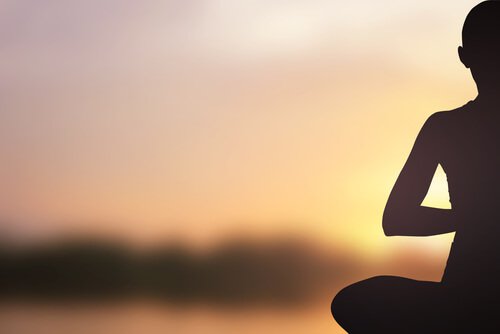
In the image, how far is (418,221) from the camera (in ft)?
9.51

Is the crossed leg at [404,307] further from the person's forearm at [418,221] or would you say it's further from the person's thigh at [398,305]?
the person's forearm at [418,221]

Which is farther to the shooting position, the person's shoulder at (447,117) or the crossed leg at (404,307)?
the person's shoulder at (447,117)

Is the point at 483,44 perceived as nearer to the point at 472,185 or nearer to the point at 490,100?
the point at 490,100

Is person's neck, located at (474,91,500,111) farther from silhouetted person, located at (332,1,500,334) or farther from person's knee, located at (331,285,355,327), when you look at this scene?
person's knee, located at (331,285,355,327)

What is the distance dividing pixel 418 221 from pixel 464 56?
2.12 feet

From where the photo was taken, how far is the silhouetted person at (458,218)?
282cm

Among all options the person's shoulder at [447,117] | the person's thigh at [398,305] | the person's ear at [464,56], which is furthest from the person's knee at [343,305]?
the person's ear at [464,56]

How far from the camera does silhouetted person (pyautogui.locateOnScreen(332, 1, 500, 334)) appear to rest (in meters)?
2.82

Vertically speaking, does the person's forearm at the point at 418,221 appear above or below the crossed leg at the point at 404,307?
above

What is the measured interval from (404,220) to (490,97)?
1.83 ft

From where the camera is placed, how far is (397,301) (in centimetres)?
281

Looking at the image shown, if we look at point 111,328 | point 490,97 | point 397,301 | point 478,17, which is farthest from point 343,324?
point 111,328

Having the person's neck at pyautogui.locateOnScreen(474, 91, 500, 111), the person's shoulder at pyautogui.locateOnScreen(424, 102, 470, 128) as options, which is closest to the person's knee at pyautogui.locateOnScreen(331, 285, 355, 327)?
the person's shoulder at pyautogui.locateOnScreen(424, 102, 470, 128)

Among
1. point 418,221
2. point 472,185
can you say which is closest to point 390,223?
point 418,221
